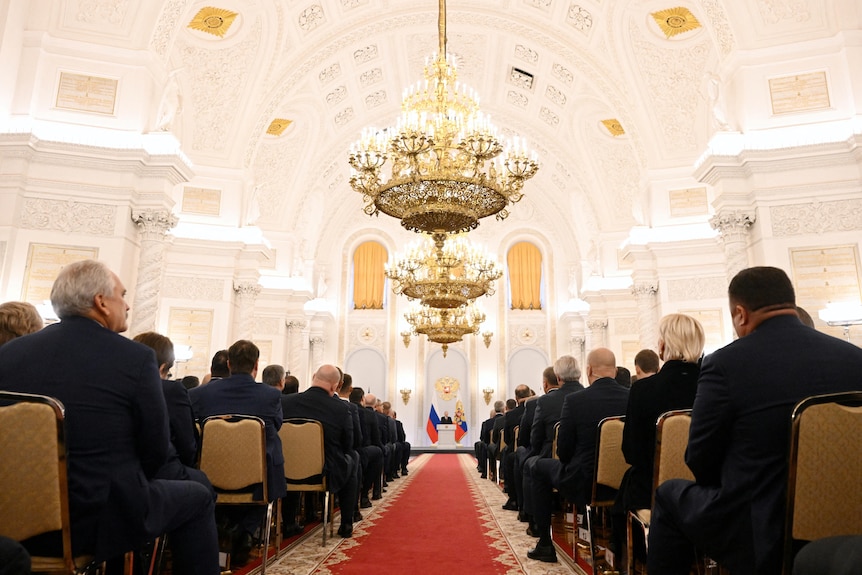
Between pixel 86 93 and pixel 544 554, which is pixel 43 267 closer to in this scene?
pixel 86 93

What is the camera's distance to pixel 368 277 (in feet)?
74.6

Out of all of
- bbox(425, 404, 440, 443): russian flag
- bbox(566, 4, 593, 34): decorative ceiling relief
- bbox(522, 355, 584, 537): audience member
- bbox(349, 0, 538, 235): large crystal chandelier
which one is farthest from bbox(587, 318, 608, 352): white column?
bbox(522, 355, 584, 537): audience member

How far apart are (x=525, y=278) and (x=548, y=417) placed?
1840 cm

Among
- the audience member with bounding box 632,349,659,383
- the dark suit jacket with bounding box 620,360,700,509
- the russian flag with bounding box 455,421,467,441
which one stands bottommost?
the russian flag with bounding box 455,421,467,441

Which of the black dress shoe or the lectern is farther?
the lectern

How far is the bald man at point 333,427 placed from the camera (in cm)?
480

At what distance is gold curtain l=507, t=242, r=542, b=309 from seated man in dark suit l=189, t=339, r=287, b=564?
1906 centimetres

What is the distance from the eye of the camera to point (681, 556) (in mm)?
2244

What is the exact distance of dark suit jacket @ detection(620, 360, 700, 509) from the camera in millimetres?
2781

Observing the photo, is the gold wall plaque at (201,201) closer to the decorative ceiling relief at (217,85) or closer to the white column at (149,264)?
the decorative ceiling relief at (217,85)

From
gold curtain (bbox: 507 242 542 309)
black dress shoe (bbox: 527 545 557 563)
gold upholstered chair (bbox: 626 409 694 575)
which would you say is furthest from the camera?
gold curtain (bbox: 507 242 542 309)

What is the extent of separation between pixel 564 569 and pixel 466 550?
86 centimetres

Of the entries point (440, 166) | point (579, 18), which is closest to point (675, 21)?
point (579, 18)

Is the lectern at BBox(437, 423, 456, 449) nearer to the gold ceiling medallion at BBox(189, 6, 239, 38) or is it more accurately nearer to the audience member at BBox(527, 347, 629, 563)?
the gold ceiling medallion at BBox(189, 6, 239, 38)
